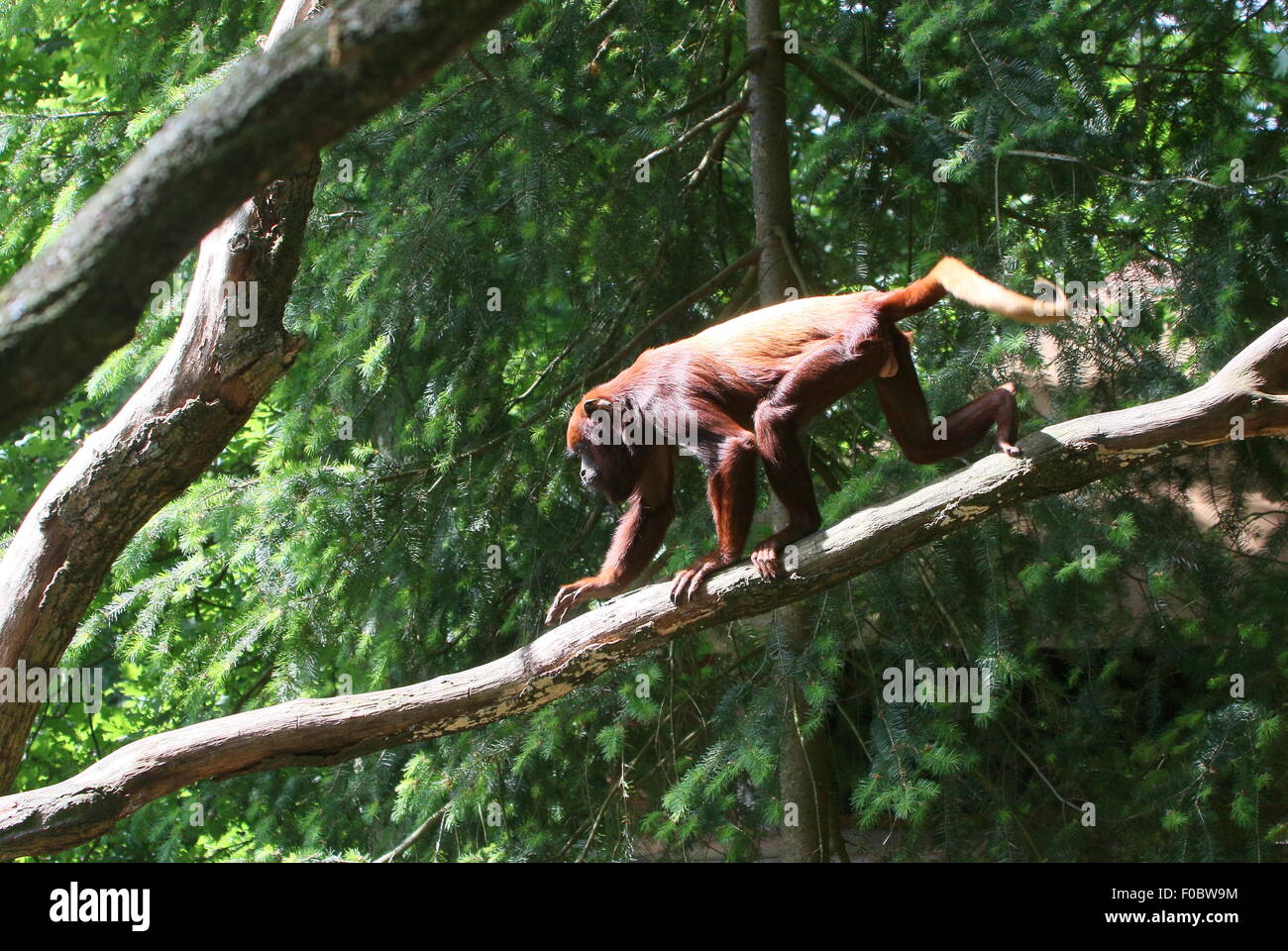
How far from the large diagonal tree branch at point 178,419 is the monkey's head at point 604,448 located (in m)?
1.36

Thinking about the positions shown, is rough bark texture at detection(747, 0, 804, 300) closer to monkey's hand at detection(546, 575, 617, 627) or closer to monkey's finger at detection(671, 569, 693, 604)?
monkey's hand at detection(546, 575, 617, 627)

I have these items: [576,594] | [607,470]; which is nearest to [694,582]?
[576,594]

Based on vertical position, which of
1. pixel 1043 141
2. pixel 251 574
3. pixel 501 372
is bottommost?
pixel 251 574

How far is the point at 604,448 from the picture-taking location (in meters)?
5.03

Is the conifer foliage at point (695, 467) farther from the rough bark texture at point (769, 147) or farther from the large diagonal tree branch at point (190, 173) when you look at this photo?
the large diagonal tree branch at point (190, 173)

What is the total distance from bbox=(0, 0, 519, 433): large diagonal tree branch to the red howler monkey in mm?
2601

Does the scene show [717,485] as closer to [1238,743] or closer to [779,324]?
[779,324]

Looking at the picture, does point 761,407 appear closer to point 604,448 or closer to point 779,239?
point 604,448

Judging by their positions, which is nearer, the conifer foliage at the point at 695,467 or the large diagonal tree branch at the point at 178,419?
the large diagonal tree branch at the point at 178,419

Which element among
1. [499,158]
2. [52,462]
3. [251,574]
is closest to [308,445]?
[251,574]

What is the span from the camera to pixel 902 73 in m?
6.44

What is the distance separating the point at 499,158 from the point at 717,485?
2537 mm

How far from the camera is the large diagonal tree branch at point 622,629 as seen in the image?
3.47m

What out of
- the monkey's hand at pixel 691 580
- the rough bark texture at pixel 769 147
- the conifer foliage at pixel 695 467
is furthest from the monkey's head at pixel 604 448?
the rough bark texture at pixel 769 147
